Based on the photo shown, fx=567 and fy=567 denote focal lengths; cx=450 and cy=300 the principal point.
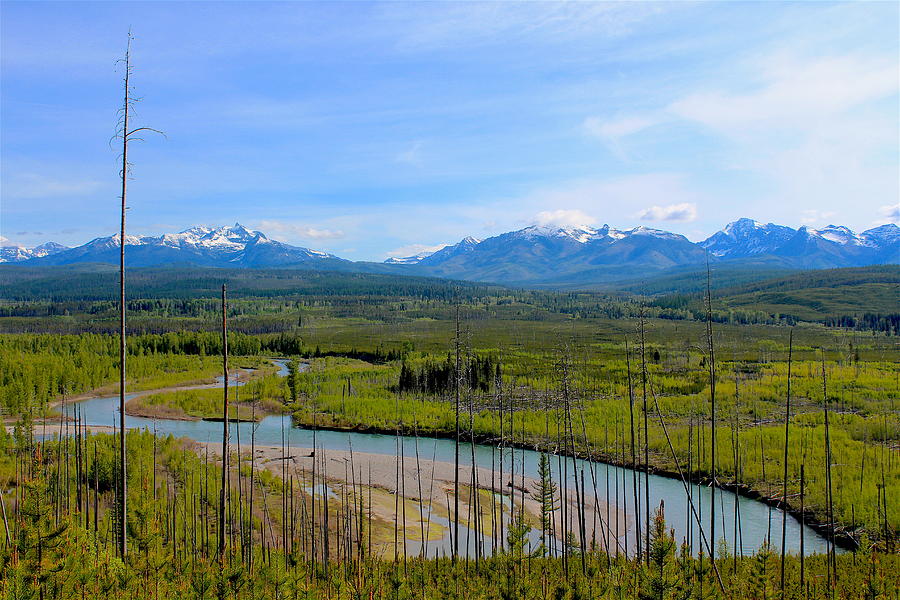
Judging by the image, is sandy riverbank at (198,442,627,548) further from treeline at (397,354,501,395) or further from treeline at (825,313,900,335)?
treeline at (825,313,900,335)

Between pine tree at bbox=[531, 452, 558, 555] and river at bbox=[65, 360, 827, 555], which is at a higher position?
pine tree at bbox=[531, 452, 558, 555]

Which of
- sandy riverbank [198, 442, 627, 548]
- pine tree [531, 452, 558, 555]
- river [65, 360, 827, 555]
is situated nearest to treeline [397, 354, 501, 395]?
river [65, 360, 827, 555]

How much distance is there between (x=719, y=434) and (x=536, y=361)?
135ft

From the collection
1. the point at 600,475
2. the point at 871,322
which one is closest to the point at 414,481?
the point at 600,475

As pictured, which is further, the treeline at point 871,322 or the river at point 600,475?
the treeline at point 871,322

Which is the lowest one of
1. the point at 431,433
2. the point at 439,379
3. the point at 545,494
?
the point at 431,433

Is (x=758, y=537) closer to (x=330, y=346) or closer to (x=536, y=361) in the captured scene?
(x=536, y=361)

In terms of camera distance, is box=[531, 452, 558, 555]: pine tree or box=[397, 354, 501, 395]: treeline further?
box=[397, 354, 501, 395]: treeline

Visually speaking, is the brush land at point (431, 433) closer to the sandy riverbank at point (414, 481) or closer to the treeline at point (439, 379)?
the treeline at point (439, 379)

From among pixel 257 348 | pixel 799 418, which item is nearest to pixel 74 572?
pixel 799 418

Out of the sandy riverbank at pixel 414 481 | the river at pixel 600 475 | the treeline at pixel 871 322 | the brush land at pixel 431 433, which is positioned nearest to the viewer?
the brush land at pixel 431 433

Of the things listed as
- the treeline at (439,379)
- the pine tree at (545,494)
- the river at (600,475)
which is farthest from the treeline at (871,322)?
the pine tree at (545,494)

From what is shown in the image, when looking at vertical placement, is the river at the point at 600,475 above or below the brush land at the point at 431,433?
below

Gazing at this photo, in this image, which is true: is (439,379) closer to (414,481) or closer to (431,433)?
(431,433)
